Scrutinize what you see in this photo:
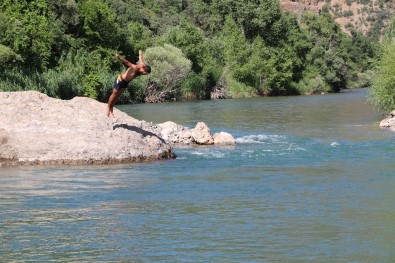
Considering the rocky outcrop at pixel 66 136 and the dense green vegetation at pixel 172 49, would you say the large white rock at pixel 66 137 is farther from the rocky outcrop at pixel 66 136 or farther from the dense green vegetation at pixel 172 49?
the dense green vegetation at pixel 172 49

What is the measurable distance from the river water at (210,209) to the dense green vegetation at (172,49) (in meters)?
34.1

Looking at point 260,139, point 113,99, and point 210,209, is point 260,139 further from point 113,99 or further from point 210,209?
point 210,209

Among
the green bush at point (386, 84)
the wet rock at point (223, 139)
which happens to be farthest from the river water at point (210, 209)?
the green bush at point (386, 84)

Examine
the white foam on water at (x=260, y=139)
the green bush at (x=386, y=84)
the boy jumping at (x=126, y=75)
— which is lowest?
the white foam on water at (x=260, y=139)

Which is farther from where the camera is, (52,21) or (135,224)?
(52,21)

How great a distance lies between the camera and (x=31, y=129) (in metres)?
23.6

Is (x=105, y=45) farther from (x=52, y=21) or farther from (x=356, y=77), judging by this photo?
(x=356, y=77)

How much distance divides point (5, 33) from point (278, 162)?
39898 mm

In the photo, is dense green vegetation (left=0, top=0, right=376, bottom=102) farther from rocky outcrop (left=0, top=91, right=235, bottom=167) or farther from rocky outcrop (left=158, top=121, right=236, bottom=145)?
rocky outcrop (left=0, top=91, right=235, bottom=167)

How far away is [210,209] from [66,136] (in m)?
7.97

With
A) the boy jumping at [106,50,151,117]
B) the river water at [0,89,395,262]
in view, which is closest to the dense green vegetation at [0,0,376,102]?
the boy jumping at [106,50,151,117]

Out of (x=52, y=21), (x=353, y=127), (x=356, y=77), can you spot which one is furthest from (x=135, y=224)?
(x=356, y=77)

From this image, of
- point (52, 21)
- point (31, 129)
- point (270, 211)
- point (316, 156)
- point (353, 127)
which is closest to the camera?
point (270, 211)

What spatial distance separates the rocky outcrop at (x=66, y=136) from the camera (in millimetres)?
23203
